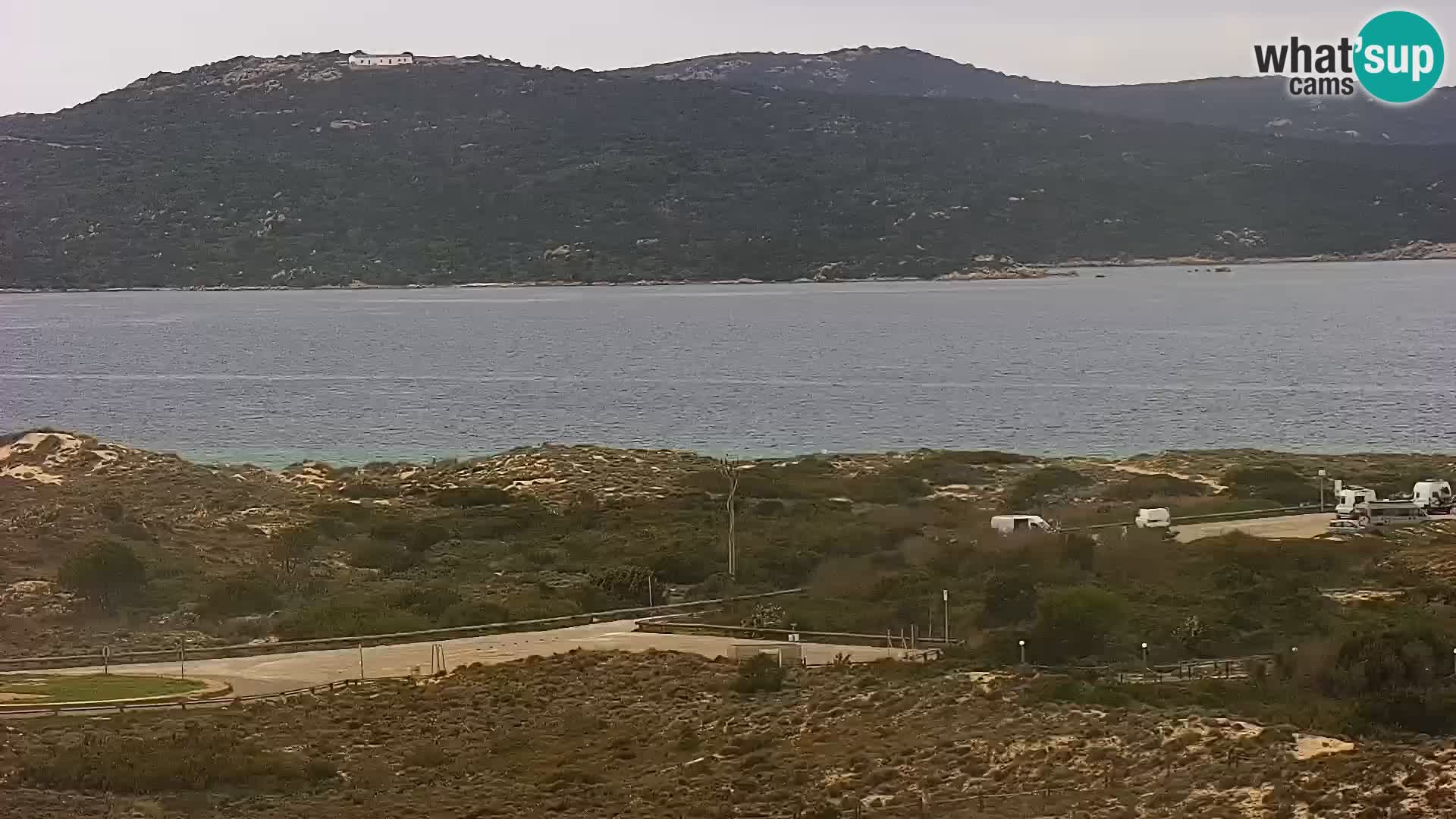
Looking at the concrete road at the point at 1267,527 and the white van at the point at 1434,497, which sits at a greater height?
the white van at the point at 1434,497

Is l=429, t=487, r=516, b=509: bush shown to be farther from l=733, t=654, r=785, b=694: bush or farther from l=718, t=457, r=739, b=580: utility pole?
l=733, t=654, r=785, b=694: bush

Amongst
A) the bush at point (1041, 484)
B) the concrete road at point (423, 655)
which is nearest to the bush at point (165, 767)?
the concrete road at point (423, 655)

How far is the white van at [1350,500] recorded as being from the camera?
3700cm

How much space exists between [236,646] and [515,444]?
4447 cm

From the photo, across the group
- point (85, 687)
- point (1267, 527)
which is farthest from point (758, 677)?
point (1267, 527)

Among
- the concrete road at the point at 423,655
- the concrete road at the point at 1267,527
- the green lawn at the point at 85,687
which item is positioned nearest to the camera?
the green lawn at the point at 85,687

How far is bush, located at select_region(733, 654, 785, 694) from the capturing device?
80.1 feet

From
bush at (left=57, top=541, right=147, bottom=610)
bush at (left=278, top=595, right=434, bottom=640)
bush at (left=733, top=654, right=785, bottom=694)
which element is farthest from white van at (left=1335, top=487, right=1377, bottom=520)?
bush at (left=57, top=541, right=147, bottom=610)

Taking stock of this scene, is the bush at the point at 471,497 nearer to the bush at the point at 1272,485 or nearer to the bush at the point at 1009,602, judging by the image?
the bush at the point at 1272,485

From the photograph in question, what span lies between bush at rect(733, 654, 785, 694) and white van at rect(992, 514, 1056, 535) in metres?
12.5

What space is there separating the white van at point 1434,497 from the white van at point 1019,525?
28.3 feet

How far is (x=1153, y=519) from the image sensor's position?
3769 cm

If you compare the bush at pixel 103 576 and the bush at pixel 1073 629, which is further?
the bush at pixel 103 576

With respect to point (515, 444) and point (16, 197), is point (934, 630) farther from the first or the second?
point (16, 197)
